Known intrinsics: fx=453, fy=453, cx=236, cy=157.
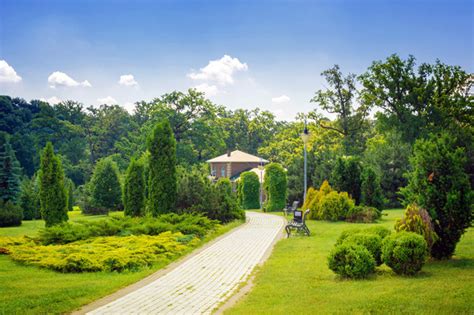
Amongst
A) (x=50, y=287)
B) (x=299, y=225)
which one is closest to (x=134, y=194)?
(x=299, y=225)

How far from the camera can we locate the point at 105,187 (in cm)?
3572

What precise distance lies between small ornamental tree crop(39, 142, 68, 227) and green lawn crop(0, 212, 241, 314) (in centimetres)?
915

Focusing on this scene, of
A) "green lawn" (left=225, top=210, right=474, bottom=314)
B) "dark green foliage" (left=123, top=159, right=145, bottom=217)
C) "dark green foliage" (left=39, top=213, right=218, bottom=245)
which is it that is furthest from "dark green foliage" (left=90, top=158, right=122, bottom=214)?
"green lawn" (left=225, top=210, right=474, bottom=314)

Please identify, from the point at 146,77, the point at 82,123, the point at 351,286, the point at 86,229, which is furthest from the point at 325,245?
the point at 82,123

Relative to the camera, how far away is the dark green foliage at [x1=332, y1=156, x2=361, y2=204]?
24.3 m

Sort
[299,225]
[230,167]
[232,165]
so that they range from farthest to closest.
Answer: [232,165], [230,167], [299,225]

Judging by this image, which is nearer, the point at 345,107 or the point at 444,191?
the point at 444,191

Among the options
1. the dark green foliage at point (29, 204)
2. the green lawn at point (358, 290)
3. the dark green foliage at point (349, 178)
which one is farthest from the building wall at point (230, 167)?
the green lawn at point (358, 290)

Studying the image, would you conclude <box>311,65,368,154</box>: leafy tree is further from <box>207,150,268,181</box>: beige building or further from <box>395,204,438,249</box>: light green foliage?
<box>395,204,438,249</box>: light green foliage

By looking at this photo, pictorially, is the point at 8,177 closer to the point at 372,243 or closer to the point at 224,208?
the point at 224,208

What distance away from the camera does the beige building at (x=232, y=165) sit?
59.9 meters

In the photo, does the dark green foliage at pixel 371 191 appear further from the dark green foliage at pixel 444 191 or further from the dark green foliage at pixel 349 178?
the dark green foliage at pixel 444 191

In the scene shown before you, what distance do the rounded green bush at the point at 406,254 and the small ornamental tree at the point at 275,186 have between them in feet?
73.0

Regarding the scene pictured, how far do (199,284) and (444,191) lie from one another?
19.4ft
